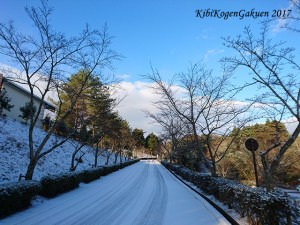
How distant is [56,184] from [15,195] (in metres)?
4.10

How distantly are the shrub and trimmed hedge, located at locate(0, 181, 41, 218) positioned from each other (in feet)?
6.31

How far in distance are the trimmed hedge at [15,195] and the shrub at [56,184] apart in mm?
1922

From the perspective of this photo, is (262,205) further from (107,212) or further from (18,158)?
(18,158)

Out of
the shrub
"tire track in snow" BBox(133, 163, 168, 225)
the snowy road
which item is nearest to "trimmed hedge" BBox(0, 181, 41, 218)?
the snowy road

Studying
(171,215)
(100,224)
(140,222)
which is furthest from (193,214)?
(100,224)

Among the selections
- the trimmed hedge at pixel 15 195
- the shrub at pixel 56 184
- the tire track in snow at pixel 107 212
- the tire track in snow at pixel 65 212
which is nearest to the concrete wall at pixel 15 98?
the shrub at pixel 56 184

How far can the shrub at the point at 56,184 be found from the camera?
40.0 ft

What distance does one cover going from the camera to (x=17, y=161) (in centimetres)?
1955

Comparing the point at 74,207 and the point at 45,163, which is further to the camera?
the point at 45,163

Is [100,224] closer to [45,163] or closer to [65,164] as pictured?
[45,163]

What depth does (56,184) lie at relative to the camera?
12812 millimetres

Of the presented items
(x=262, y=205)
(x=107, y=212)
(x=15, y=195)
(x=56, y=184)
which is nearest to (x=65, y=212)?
(x=107, y=212)

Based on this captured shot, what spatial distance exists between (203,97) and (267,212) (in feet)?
41.6

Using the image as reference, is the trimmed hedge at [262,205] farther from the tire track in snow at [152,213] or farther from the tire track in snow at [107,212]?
the tire track in snow at [107,212]
